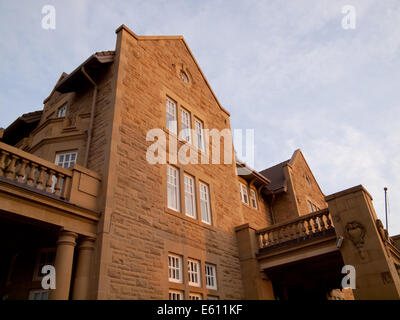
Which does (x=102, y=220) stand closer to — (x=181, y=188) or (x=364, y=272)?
(x=181, y=188)

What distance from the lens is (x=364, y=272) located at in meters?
10.6

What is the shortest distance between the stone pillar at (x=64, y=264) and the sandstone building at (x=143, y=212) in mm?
28

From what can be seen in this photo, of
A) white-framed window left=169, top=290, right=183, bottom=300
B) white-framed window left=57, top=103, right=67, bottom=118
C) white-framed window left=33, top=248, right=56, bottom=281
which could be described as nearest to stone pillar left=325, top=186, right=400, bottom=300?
white-framed window left=169, top=290, right=183, bottom=300

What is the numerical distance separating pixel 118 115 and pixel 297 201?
1423 cm

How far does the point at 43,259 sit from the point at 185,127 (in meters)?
7.81

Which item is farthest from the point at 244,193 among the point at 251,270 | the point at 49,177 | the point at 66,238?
the point at 49,177

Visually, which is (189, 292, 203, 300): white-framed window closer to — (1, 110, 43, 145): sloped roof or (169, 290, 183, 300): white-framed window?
(169, 290, 183, 300): white-framed window

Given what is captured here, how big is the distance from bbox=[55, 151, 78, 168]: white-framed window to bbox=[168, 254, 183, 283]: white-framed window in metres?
4.77

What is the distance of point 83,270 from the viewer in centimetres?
896

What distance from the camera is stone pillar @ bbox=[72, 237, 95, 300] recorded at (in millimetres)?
8610

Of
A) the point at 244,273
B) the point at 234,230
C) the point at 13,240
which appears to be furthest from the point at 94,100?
the point at 244,273

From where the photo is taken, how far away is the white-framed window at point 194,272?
12.0 meters

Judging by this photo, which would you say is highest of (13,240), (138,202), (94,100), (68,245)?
(94,100)

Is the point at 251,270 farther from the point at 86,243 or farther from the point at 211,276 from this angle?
the point at 86,243
